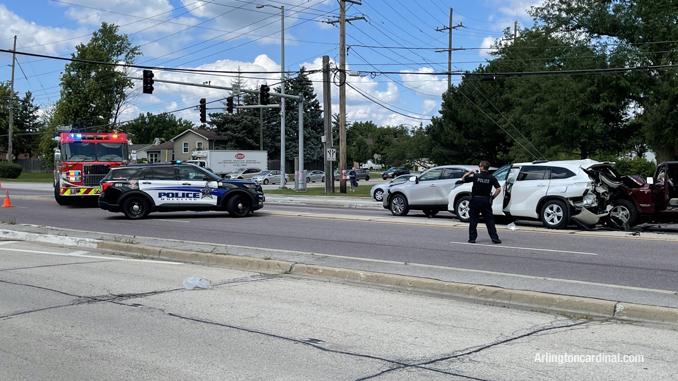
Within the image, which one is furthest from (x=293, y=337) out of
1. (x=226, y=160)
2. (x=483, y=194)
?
(x=226, y=160)

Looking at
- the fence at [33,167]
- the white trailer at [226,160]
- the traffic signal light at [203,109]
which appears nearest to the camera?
the traffic signal light at [203,109]

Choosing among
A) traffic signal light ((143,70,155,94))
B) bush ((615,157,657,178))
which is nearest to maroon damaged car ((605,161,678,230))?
bush ((615,157,657,178))

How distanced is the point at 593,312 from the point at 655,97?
28640 mm

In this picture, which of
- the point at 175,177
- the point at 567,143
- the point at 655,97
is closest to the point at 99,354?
the point at 175,177

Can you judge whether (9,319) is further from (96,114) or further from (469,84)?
(96,114)

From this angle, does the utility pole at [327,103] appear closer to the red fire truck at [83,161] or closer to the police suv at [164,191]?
the red fire truck at [83,161]

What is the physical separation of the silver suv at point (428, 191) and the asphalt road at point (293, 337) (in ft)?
36.2

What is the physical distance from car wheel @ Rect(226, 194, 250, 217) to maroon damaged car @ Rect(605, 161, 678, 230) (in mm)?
10349

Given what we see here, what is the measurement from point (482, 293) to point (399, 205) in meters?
12.6

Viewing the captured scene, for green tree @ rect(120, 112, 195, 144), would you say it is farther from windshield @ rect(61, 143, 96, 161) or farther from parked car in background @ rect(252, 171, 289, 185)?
windshield @ rect(61, 143, 96, 161)

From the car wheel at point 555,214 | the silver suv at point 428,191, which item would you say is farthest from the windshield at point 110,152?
the car wheel at point 555,214

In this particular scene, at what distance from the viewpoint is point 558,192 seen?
51.3 ft

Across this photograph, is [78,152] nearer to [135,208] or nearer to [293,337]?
[135,208]

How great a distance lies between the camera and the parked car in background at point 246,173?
2449 inches
